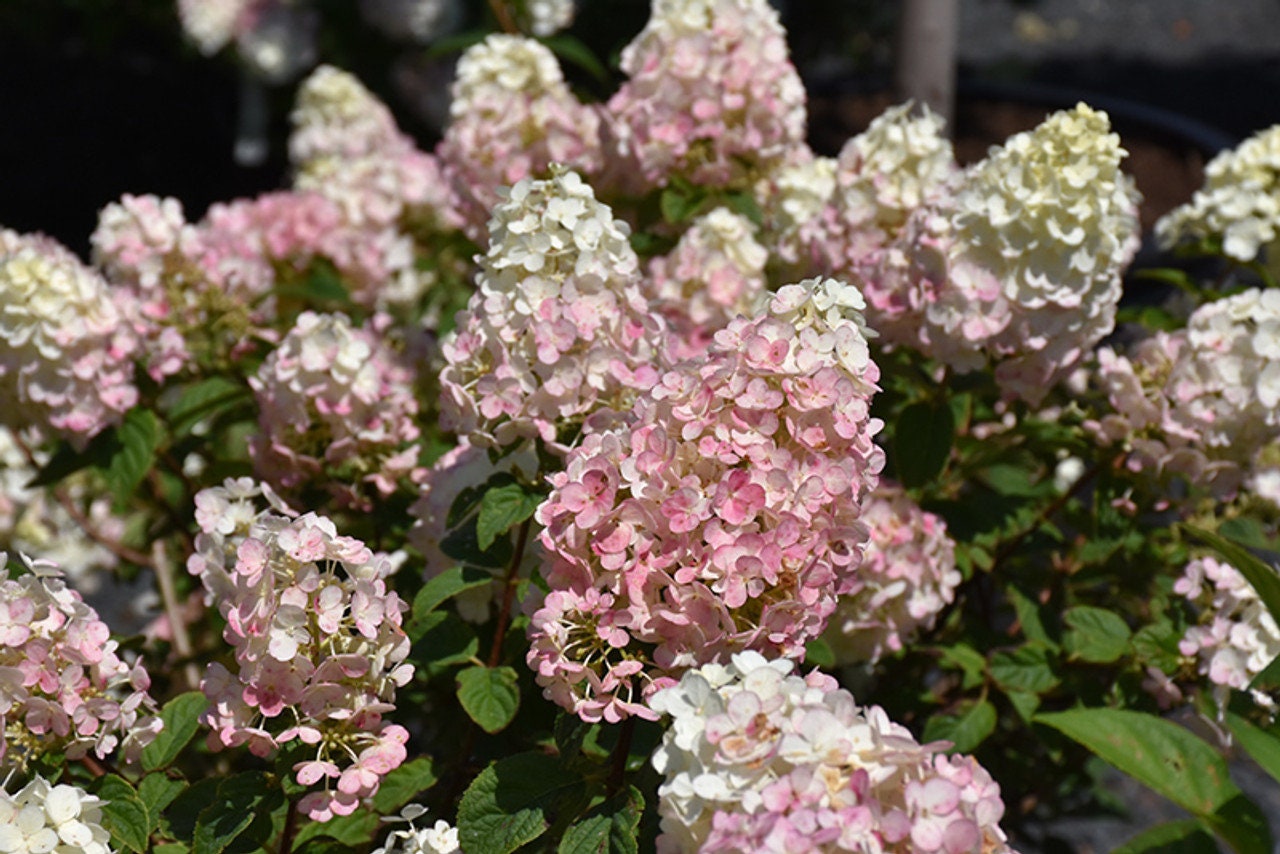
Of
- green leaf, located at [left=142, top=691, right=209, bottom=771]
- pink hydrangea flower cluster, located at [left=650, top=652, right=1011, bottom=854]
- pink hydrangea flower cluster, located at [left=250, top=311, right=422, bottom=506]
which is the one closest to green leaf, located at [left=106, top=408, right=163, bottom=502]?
pink hydrangea flower cluster, located at [left=250, top=311, right=422, bottom=506]

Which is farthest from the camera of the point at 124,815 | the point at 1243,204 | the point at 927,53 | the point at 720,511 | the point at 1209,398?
the point at 927,53

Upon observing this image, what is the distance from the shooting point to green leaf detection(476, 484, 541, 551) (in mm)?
1425

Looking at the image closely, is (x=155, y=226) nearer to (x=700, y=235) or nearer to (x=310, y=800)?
(x=700, y=235)

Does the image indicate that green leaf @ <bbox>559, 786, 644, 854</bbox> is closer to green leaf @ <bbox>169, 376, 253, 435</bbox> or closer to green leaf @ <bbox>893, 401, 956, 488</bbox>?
green leaf @ <bbox>893, 401, 956, 488</bbox>

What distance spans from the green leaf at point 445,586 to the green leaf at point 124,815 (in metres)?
0.32

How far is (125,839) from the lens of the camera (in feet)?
4.32

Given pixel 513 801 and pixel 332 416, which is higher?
pixel 332 416

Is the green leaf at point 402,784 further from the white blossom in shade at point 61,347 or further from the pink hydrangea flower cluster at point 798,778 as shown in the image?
the white blossom in shade at point 61,347

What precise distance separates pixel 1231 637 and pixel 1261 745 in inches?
15.9

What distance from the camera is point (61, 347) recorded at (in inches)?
73.2

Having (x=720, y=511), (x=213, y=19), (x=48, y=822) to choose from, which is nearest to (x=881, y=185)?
→ (x=720, y=511)

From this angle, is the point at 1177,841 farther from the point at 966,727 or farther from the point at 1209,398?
the point at 1209,398

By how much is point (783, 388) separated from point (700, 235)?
2.91 ft

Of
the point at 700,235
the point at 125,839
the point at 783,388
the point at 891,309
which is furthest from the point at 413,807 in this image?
the point at 700,235
